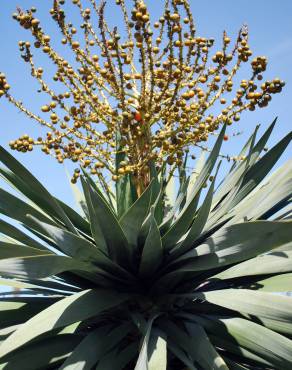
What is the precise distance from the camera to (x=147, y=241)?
8.40ft

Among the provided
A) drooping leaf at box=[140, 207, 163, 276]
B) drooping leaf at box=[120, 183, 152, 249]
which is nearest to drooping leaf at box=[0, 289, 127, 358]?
drooping leaf at box=[140, 207, 163, 276]

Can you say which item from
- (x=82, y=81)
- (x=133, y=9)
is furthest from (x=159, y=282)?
(x=133, y=9)

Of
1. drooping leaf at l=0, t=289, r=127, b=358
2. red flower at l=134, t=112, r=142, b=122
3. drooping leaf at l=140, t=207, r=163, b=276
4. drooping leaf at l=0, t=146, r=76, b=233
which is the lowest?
drooping leaf at l=0, t=289, r=127, b=358

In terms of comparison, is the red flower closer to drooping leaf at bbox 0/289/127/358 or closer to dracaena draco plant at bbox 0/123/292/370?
dracaena draco plant at bbox 0/123/292/370

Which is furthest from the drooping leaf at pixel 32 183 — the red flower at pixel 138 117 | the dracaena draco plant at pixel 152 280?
the red flower at pixel 138 117

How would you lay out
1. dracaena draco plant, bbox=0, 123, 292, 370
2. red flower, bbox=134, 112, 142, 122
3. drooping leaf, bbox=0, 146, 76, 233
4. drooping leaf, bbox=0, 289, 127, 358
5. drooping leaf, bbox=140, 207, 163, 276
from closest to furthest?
drooping leaf, bbox=0, 289, 127, 358 → dracaena draco plant, bbox=0, 123, 292, 370 → drooping leaf, bbox=140, 207, 163, 276 → drooping leaf, bbox=0, 146, 76, 233 → red flower, bbox=134, 112, 142, 122

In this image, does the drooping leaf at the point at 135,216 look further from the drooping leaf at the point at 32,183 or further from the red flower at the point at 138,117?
the red flower at the point at 138,117

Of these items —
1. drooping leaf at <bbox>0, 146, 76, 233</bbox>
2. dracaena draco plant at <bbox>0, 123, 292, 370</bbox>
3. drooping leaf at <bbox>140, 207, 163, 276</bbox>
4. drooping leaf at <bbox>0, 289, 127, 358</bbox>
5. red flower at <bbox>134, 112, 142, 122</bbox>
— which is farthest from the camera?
red flower at <bbox>134, 112, 142, 122</bbox>

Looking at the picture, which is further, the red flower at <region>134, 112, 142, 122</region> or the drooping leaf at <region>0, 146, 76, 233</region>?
the red flower at <region>134, 112, 142, 122</region>

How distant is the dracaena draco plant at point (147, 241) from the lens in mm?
2391

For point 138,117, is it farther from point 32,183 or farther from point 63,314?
point 63,314

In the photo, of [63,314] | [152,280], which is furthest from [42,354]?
[152,280]

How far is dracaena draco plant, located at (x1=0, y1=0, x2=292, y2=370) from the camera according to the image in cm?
239

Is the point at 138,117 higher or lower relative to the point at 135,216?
higher
